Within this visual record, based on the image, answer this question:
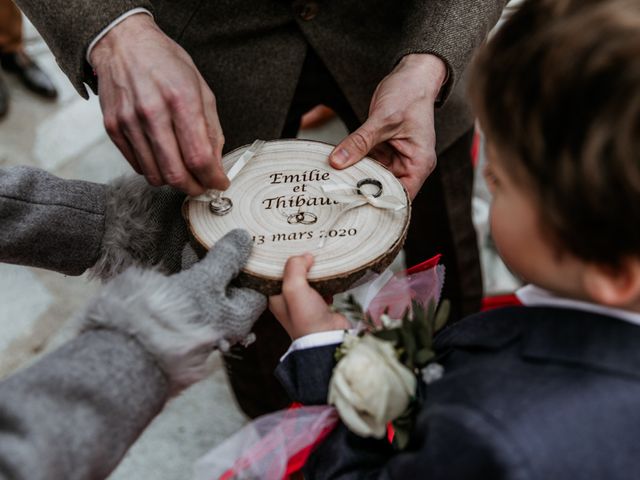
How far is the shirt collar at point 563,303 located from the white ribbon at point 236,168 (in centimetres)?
47

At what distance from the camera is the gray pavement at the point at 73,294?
1562 millimetres

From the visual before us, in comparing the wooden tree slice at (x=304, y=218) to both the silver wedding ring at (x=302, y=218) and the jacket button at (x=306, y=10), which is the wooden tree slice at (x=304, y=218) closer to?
the silver wedding ring at (x=302, y=218)

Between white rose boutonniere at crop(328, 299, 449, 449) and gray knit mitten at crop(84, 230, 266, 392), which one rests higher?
gray knit mitten at crop(84, 230, 266, 392)

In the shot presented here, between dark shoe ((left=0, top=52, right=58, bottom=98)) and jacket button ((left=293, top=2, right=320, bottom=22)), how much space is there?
167 centimetres

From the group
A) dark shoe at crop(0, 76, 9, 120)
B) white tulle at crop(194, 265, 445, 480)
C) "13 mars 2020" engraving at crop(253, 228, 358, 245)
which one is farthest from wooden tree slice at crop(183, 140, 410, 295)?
dark shoe at crop(0, 76, 9, 120)

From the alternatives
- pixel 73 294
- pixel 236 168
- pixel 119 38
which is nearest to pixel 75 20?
pixel 119 38

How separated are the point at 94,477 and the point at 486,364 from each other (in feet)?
1.48

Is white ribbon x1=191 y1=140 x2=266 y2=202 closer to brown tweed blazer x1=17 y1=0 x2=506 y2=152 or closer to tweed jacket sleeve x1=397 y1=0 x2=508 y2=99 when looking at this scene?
brown tweed blazer x1=17 y1=0 x2=506 y2=152

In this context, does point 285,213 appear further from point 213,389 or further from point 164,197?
point 213,389

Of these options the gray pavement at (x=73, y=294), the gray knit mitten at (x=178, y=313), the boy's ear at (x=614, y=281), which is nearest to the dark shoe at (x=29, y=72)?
the gray pavement at (x=73, y=294)

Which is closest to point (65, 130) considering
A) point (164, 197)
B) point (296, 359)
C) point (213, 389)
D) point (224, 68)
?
point (213, 389)

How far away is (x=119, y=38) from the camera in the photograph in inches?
36.5

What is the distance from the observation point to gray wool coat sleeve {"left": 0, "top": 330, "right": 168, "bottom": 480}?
621 mm

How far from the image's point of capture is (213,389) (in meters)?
1.70
